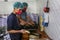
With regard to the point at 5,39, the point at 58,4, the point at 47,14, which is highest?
the point at 58,4

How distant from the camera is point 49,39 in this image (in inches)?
69.7

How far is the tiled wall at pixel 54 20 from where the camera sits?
157 cm

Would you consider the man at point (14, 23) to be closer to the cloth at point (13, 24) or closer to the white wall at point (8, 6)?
the cloth at point (13, 24)

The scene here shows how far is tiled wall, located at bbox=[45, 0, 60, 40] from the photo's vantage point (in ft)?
5.15

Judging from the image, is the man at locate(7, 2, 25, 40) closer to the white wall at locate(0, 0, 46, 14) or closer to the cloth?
the cloth

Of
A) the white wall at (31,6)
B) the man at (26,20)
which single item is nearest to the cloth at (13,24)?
the man at (26,20)

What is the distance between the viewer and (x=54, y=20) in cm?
170

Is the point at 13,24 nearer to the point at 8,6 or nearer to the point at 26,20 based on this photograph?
the point at 26,20

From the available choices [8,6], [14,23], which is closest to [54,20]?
[14,23]

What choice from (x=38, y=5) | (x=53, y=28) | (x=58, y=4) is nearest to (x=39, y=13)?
(x=38, y=5)

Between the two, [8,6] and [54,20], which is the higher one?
[8,6]

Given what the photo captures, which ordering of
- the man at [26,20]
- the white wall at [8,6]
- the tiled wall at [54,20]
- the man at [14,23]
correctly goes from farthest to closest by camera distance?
1. the white wall at [8,6]
2. the man at [26,20]
3. the man at [14,23]
4. the tiled wall at [54,20]

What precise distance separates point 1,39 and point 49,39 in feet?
1.94

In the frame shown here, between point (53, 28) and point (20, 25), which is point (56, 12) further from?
point (20, 25)
